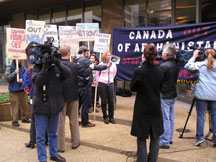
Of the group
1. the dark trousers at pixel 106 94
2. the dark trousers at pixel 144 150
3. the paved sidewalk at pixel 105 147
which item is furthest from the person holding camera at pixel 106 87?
the dark trousers at pixel 144 150

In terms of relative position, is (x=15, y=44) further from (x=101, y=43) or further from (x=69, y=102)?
(x=69, y=102)

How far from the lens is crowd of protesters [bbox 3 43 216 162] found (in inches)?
122

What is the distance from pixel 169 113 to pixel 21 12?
1361 centimetres

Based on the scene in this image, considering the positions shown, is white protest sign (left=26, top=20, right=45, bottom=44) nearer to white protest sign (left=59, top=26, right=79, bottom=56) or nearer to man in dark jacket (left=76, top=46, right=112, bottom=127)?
man in dark jacket (left=76, top=46, right=112, bottom=127)

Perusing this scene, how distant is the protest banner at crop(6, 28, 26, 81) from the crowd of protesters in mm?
189

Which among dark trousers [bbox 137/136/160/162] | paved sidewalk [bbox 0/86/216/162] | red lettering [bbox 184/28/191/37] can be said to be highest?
red lettering [bbox 184/28/191/37]

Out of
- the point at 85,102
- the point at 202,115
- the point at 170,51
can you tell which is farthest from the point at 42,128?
the point at 202,115

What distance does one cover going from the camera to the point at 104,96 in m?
5.95

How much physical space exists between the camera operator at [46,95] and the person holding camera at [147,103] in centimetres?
118

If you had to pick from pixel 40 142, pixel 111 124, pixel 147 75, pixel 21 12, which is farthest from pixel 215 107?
pixel 21 12

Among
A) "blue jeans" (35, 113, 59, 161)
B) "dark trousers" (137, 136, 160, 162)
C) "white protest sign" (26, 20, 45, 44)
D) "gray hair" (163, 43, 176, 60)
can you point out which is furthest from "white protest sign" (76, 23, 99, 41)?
"dark trousers" (137, 136, 160, 162)

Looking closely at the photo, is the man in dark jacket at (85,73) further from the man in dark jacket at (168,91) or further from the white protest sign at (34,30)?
the man in dark jacket at (168,91)

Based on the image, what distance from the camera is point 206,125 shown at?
5.67 metres

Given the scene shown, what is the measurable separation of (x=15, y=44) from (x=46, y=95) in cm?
298
